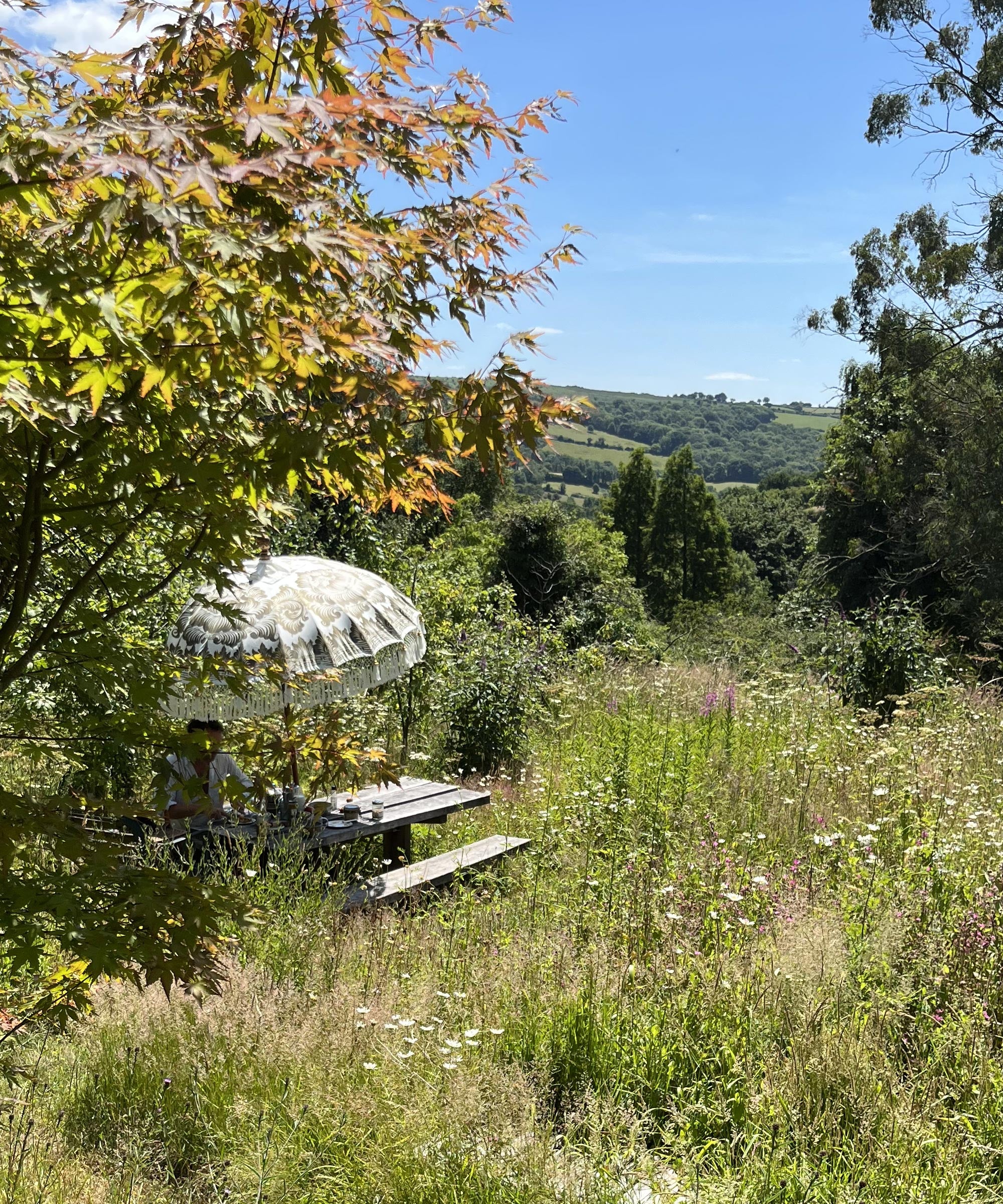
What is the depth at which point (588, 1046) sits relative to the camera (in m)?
3.10

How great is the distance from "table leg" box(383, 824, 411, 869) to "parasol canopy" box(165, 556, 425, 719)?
1.22m

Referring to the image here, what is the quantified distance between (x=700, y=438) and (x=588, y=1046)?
420 ft

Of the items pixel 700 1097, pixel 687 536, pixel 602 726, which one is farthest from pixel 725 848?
pixel 687 536

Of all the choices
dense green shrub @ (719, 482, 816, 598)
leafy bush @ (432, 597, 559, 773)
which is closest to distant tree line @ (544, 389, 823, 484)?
dense green shrub @ (719, 482, 816, 598)

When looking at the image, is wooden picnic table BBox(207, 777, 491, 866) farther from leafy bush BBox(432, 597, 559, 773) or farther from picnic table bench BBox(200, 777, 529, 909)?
leafy bush BBox(432, 597, 559, 773)

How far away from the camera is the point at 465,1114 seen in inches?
101

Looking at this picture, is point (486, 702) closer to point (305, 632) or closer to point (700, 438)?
point (305, 632)

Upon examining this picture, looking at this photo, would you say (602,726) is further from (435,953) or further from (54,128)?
(54,128)

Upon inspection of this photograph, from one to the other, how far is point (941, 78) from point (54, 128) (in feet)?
63.1

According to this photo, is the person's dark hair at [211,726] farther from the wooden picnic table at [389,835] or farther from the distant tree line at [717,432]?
the distant tree line at [717,432]

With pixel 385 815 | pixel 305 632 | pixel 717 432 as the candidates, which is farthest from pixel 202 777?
pixel 717 432

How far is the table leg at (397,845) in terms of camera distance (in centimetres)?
577

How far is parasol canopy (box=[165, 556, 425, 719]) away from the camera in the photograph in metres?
4.56

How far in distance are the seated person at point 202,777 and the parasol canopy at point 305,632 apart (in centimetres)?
31
